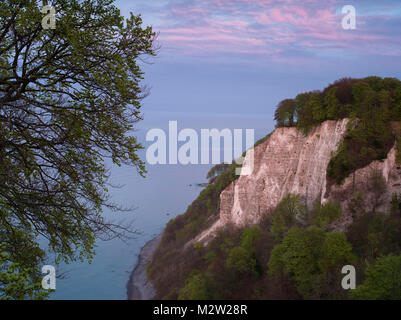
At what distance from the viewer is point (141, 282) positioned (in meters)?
42.8

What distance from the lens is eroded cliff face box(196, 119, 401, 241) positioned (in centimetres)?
2323

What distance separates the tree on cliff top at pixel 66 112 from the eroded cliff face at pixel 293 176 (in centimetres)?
1939

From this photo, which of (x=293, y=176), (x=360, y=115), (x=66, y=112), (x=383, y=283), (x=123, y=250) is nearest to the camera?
(x=66, y=112)

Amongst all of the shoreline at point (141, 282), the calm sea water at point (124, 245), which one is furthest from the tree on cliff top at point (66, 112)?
the shoreline at point (141, 282)

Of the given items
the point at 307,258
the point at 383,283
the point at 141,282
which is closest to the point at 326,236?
the point at 307,258

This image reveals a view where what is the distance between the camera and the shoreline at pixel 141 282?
125 ft

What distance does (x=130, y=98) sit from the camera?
7.51 meters

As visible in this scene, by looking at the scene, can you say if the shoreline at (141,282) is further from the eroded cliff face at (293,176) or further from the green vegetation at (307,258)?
the green vegetation at (307,258)

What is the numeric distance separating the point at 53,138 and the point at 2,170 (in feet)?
4.14

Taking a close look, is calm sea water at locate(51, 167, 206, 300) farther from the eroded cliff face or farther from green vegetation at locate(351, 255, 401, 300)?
the eroded cliff face

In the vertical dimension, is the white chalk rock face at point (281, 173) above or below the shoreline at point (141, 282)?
above

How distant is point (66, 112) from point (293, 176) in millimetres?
27732

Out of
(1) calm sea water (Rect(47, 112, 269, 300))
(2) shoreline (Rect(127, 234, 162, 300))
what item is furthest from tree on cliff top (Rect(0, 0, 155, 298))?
(2) shoreline (Rect(127, 234, 162, 300))

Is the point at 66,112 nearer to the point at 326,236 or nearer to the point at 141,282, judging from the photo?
the point at 326,236
